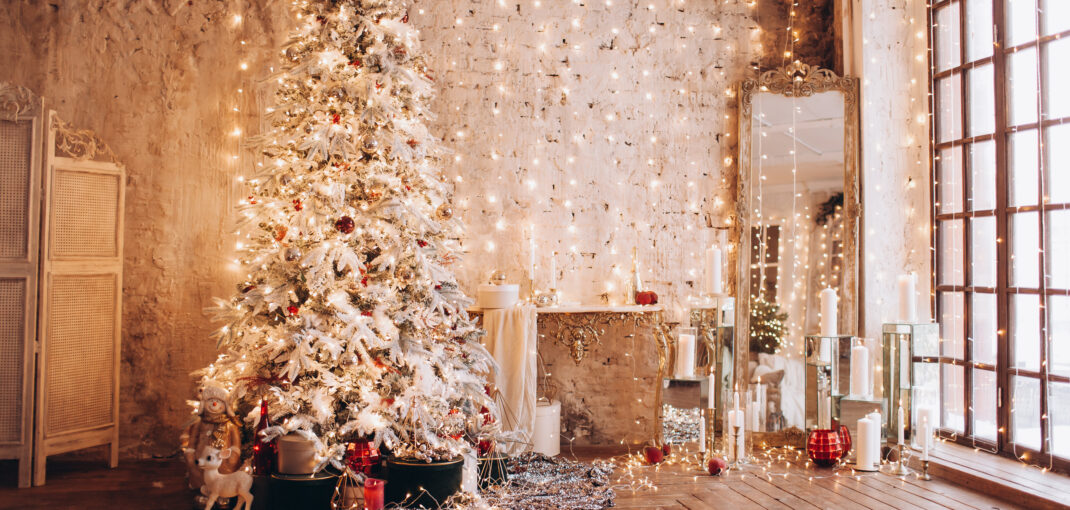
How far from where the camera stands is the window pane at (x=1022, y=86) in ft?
13.0

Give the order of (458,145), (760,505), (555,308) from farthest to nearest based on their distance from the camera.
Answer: (458,145) → (555,308) → (760,505)

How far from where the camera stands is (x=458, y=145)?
4812 millimetres

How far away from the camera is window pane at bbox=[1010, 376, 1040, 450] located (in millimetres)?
3885

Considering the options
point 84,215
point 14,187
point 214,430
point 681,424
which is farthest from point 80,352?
point 681,424

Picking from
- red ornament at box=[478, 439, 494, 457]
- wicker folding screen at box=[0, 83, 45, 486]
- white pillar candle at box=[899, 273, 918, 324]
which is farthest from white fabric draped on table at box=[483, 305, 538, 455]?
wicker folding screen at box=[0, 83, 45, 486]

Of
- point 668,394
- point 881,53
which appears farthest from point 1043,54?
Result: point 668,394

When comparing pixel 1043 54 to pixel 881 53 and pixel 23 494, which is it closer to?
pixel 881 53

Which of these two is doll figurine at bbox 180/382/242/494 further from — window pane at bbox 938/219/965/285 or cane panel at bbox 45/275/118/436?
window pane at bbox 938/219/965/285

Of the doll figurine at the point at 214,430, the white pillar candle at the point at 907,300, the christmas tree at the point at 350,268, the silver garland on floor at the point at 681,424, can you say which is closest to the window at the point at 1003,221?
the white pillar candle at the point at 907,300

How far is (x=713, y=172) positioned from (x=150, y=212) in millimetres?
3761

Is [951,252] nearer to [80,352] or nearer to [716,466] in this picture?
[716,466]

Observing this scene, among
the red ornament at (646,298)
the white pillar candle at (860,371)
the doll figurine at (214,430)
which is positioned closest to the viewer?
the doll figurine at (214,430)

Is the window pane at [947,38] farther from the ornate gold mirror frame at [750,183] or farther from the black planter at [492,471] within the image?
the black planter at [492,471]

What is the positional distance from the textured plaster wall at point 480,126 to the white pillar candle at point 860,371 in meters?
1.17
